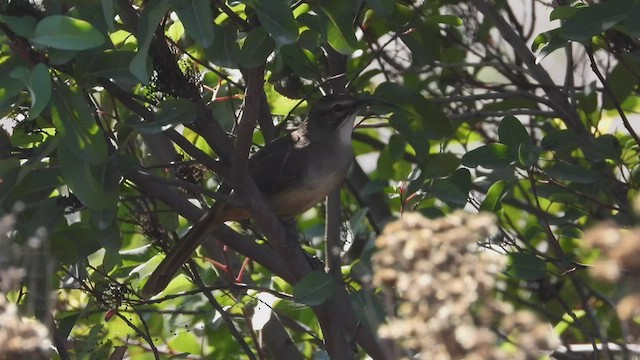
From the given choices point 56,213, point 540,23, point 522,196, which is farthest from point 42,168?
point 540,23

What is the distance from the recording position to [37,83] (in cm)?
246

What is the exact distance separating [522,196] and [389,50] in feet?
3.03

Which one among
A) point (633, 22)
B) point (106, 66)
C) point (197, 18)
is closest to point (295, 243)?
point (106, 66)

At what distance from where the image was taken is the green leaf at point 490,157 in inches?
139

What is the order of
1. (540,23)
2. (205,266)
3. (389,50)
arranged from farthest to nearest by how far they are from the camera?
1. (540,23)
2. (389,50)
3. (205,266)

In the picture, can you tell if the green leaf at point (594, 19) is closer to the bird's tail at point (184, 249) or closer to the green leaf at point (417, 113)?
the green leaf at point (417, 113)

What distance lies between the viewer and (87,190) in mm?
2842

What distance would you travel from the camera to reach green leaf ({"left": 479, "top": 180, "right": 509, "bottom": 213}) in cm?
375

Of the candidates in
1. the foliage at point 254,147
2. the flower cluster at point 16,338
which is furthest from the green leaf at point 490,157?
the flower cluster at point 16,338

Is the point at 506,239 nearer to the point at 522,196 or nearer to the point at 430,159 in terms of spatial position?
the point at 430,159

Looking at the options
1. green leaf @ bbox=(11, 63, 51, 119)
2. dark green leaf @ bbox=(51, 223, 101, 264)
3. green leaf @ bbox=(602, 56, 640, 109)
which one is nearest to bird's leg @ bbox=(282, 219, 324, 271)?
dark green leaf @ bbox=(51, 223, 101, 264)

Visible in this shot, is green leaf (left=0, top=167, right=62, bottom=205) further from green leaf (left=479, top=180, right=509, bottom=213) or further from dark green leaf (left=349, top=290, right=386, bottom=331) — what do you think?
green leaf (left=479, top=180, right=509, bottom=213)

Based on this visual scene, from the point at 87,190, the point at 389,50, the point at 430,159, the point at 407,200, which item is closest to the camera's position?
the point at 87,190

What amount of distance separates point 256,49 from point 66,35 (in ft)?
2.14
